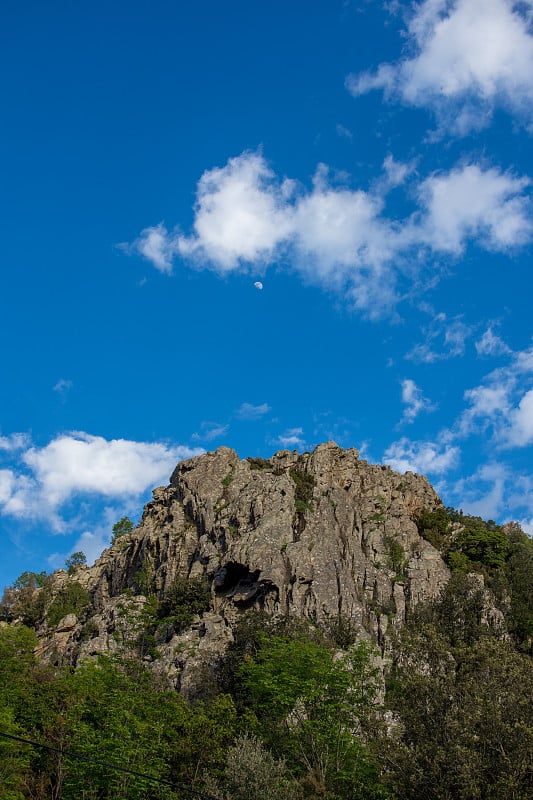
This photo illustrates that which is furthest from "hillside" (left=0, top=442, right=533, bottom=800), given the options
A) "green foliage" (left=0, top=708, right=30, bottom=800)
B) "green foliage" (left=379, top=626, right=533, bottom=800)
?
"green foliage" (left=0, top=708, right=30, bottom=800)

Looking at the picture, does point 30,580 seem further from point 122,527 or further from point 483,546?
point 483,546

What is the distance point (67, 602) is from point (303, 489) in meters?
39.1

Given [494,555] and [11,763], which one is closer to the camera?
[11,763]

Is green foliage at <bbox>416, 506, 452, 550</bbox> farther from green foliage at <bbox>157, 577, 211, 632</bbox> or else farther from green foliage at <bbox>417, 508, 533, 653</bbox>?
green foliage at <bbox>157, 577, 211, 632</bbox>

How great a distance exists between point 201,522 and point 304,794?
4273 cm

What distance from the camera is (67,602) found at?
92.6 m

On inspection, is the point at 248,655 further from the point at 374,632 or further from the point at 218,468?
the point at 218,468

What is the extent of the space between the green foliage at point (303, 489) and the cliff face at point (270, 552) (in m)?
0.17

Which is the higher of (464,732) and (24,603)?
(24,603)

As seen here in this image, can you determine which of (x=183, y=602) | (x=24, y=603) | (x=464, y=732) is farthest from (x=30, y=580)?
(x=464, y=732)

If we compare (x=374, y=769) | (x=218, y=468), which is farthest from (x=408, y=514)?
(x=374, y=769)

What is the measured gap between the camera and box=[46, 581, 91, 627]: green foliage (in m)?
87.8

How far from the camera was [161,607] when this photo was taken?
65.0 meters

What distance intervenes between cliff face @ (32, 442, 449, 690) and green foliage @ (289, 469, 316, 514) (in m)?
0.17
